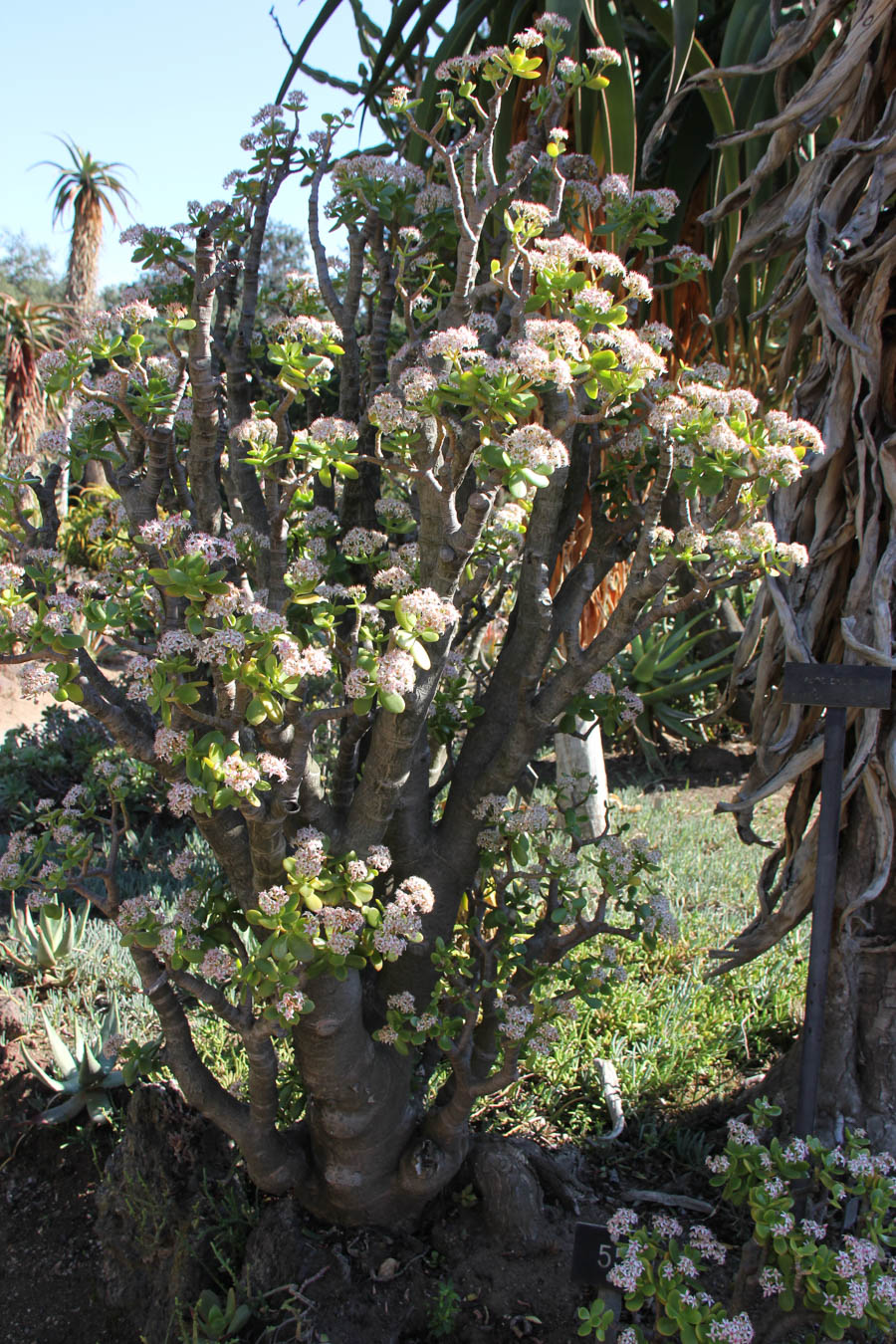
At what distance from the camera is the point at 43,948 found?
3521 millimetres

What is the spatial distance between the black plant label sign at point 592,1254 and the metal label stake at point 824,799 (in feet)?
1.95

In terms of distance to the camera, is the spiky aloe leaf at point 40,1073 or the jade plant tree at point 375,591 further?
the spiky aloe leaf at point 40,1073

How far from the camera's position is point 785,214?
8.27 ft

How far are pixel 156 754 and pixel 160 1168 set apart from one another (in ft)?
4.11

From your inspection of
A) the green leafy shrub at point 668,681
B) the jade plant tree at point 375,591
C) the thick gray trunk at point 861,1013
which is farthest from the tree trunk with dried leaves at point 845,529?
the green leafy shrub at point 668,681

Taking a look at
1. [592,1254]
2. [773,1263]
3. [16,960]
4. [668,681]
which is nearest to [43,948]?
[16,960]

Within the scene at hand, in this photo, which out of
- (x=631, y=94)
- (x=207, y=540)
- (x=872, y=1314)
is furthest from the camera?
(x=631, y=94)

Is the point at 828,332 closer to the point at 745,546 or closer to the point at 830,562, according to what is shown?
the point at 830,562

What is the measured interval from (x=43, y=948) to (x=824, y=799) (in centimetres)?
274

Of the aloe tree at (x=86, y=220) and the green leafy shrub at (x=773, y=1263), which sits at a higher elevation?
the aloe tree at (x=86, y=220)

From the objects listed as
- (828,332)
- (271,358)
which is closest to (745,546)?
(271,358)

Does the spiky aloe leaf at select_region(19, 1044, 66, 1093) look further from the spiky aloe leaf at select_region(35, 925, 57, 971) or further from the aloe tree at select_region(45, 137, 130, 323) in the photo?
the aloe tree at select_region(45, 137, 130, 323)

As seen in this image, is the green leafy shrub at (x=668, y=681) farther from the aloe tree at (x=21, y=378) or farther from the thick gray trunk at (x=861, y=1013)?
the aloe tree at (x=21, y=378)

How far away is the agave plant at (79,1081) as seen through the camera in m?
2.78
